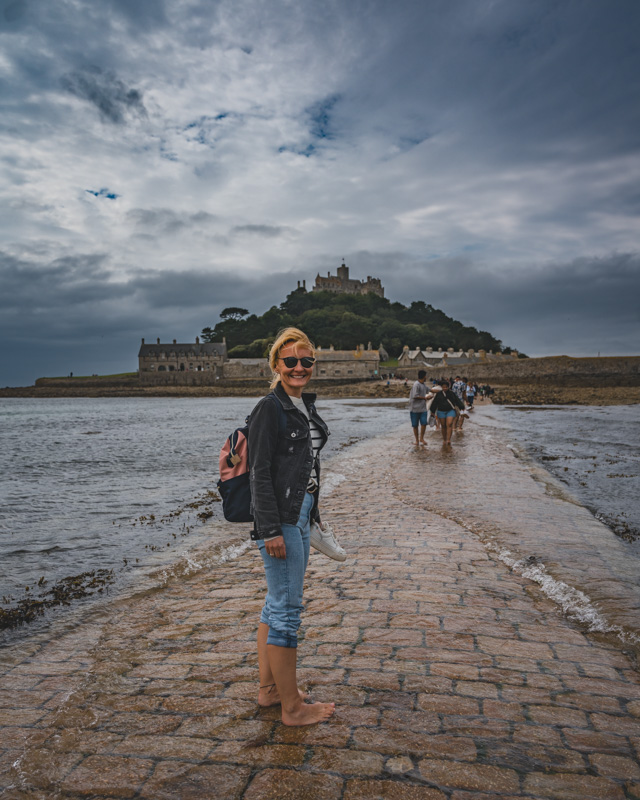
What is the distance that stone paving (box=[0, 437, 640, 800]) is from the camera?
2.34 m

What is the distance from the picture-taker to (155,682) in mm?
3250

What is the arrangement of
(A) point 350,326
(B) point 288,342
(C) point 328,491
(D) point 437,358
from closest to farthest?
(B) point 288,342
(C) point 328,491
(D) point 437,358
(A) point 350,326

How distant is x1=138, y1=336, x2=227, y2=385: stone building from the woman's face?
108 m

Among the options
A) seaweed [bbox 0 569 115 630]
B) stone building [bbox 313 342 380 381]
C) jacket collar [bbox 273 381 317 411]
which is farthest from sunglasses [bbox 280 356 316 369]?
stone building [bbox 313 342 380 381]

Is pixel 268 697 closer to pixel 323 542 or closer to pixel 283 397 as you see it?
pixel 323 542

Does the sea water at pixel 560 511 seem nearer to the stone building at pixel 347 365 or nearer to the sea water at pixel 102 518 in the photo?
the sea water at pixel 102 518

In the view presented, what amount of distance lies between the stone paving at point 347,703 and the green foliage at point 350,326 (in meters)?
95.5

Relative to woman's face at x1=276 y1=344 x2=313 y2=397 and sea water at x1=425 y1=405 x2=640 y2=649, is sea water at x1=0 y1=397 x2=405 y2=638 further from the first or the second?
woman's face at x1=276 y1=344 x2=313 y2=397

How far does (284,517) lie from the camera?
2740 millimetres

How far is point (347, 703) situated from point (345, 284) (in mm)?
148461

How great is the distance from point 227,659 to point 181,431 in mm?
23387

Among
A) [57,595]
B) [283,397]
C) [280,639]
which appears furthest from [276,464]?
[57,595]

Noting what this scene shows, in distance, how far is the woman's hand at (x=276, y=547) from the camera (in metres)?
2.67

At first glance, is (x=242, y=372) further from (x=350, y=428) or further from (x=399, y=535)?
(x=399, y=535)
